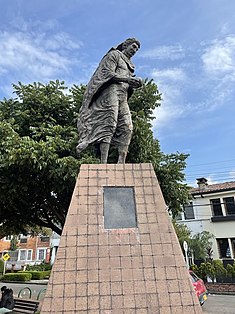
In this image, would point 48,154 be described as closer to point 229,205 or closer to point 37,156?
point 37,156

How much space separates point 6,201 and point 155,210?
7.81m

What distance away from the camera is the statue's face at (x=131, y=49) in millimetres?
5915

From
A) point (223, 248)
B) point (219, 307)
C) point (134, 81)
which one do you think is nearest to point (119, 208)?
point (134, 81)

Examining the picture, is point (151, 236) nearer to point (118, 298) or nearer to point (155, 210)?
point (155, 210)

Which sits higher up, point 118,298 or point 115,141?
point 115,141

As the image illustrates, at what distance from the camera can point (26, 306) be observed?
11.0 m

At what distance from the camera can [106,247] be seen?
13.2 ft

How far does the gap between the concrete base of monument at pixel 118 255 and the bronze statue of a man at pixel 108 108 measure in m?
0.76

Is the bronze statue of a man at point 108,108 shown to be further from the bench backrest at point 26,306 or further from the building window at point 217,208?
the building window at point 217,208

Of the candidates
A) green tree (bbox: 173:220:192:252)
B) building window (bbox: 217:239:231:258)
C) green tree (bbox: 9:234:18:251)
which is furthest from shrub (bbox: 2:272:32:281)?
building window (bbox: 217:239:231:258)

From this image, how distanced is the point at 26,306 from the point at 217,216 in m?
15.2

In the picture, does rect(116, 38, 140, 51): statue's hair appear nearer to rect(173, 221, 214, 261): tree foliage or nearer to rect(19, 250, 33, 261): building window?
rect(173, 221, 214, 261): tree foliage

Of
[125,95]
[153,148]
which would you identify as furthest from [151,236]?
[153,148]

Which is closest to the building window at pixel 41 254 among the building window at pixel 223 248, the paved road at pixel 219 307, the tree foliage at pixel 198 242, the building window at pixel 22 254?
the building window at pixel 22 254
